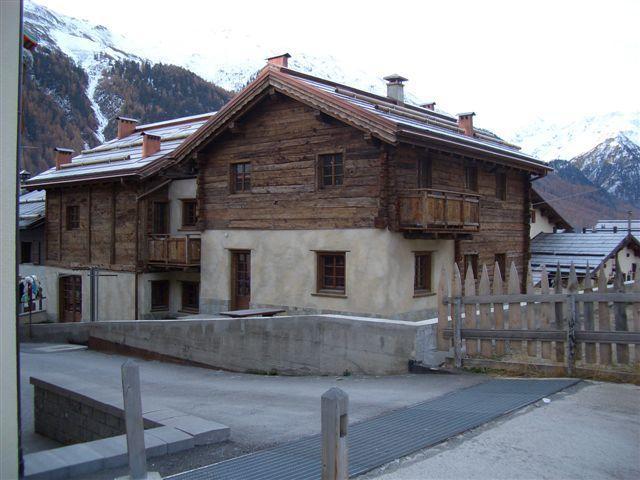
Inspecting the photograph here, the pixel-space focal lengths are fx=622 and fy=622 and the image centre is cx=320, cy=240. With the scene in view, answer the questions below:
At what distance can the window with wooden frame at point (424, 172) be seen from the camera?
730 inches

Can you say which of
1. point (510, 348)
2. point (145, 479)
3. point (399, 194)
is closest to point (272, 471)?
point (145, 479)

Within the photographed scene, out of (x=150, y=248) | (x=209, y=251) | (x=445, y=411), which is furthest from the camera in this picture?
(x=150, y=248)

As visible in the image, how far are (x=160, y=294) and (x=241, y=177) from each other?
6.72 meters

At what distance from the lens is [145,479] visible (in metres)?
5.24

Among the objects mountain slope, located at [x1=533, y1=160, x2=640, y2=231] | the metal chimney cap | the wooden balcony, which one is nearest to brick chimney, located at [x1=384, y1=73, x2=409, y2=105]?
the metal chimney cap

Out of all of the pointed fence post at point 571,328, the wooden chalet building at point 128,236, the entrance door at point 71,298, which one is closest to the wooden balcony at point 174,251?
the wooden chalet building at point 128,236

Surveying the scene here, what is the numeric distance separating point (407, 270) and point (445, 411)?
10419 mm

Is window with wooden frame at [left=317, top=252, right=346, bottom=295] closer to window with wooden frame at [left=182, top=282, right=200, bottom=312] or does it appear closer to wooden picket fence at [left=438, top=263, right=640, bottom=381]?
window with wooden frame at [left=182, top=282, right=200, bottom=312]

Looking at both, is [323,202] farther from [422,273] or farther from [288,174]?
[422,273]

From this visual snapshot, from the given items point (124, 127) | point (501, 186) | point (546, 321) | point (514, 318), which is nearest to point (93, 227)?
point (124, 127)

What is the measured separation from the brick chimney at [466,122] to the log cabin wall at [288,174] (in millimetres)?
8790

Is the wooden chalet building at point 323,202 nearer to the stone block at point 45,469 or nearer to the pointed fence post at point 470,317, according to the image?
the pointed fence post at point 470,317

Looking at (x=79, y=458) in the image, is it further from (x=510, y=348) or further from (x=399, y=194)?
(x=399, y=194)

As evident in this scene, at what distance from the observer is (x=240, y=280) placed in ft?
70.4
